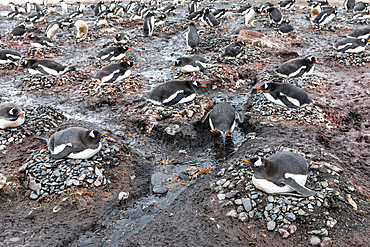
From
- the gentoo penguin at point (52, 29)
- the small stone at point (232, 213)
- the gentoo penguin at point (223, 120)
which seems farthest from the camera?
the gentoo penguin at point (52, 29)

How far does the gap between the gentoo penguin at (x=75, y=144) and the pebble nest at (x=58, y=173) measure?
0.35ft

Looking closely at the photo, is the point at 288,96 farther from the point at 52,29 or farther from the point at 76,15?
the point at 76,15

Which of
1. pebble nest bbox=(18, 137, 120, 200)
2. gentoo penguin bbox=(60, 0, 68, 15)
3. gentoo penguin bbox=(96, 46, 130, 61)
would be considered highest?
pebble nest bbox=(18, 137, 120, 200)

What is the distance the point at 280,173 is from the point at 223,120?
6.88ft

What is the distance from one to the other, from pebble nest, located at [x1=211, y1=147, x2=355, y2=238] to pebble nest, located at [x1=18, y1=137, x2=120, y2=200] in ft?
5.87

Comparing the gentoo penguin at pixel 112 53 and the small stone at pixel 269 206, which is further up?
the small stone at pixel 269 206

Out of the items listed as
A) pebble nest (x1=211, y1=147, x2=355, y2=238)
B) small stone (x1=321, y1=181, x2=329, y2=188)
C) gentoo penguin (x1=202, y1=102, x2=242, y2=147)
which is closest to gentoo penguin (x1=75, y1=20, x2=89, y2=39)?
gentoo penguin (x1=202, y1=102, x2=242, y2=147)

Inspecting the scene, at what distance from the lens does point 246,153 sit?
188 inches

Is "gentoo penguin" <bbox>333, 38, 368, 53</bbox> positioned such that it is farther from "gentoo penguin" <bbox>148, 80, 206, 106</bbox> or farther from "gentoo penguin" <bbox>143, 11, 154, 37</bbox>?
"gentoo penguin" <bbox>143, 11, 154, 37</bbox>

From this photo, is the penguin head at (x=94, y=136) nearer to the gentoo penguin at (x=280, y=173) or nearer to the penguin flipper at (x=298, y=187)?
the gentoo penguin at (x=280, y=173)

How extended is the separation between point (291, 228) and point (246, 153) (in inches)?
64.8

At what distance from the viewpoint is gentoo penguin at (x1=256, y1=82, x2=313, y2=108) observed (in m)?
6.13

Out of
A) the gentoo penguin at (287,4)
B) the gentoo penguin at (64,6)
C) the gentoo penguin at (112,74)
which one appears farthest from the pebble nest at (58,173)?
the gentoo penguin at (64,6)

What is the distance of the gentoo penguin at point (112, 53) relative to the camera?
30.5ft
